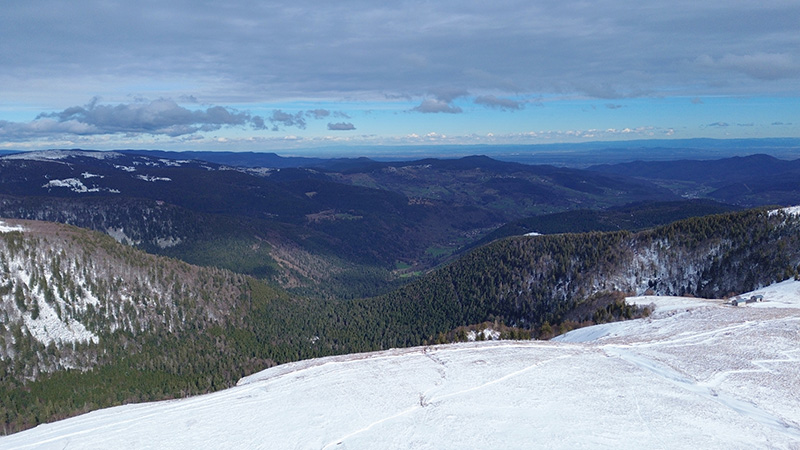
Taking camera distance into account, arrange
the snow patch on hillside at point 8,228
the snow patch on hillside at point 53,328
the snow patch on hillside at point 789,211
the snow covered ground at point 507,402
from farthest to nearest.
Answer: the snow patch on hillside at point 8,228
the snow patch on hillside at point 53,328
the snow patch on hillside at point 789,211
the snow covered ground at point 507,402

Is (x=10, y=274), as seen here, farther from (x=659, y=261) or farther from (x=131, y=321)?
(x=659, y=261)

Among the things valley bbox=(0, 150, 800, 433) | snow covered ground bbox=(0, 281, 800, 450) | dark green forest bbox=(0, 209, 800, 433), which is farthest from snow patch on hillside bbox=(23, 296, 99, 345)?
snow covered ground bbox=(0, 281, 800, 450)

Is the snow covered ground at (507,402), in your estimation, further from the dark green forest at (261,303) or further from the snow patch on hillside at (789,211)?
the snow patch on hillside at (789,211)

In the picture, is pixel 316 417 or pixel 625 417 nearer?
pixel 625 417

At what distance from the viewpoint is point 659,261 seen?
398 ft

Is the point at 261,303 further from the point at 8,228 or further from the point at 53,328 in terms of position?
the point at 8,228

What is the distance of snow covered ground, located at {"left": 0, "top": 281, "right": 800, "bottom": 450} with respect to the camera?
1431 inches

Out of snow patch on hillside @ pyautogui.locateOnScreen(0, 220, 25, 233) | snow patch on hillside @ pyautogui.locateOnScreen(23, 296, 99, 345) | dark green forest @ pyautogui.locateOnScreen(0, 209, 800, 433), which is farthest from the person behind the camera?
snow patch on hillside @ pyautogui.locateOnScreen(0, 220, 25, 233)

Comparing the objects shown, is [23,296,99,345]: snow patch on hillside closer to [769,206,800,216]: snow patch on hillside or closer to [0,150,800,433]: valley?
[0,150,800,433]: valley

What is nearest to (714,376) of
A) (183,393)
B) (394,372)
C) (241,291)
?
(394,372)

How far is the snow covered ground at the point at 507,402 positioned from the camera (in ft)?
119

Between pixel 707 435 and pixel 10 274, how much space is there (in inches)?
6278

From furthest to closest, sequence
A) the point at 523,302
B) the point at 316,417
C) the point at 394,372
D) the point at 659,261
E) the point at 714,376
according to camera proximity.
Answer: the point at 523,302 → the point at 659,261 → the point at 394,372 → the point at 714,376 → the point at 316,417

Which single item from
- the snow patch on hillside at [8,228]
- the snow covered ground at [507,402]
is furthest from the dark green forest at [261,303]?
the snow covered ground at [507,402]
